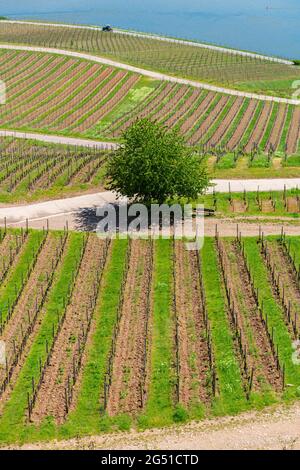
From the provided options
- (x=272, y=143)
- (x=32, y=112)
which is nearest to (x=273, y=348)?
(x=272, y=143)

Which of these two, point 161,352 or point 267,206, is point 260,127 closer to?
point 267,206

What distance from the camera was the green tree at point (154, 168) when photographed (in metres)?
50.5

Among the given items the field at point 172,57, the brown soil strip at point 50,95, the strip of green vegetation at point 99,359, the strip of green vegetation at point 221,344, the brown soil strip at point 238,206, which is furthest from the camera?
the field at point 172,57

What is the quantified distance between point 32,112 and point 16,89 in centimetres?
1163

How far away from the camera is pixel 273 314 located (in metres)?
37.7

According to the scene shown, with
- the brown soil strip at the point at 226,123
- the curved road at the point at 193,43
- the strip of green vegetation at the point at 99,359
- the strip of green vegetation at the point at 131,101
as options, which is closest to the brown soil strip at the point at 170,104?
the strip of green vegetation at the point at 131,101

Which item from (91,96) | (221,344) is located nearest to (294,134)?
(91,96)

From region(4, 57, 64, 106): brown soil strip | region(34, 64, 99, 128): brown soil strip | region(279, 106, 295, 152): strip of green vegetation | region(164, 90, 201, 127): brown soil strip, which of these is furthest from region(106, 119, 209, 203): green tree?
region(4, 57, 64, 106): brown soil strip

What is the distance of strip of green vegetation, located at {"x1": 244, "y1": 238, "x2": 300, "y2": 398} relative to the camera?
106 feet

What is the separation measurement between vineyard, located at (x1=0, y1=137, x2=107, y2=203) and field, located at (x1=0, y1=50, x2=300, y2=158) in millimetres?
12463

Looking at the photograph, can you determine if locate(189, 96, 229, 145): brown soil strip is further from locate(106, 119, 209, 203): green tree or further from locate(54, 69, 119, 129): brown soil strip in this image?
locate(106, 119, 209, 203): green tree

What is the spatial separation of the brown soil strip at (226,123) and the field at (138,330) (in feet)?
120

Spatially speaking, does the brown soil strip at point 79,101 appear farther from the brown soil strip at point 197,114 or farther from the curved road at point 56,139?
the brown soil strip at point 197,114

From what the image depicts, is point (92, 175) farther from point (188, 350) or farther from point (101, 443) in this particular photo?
point (101, 443)
